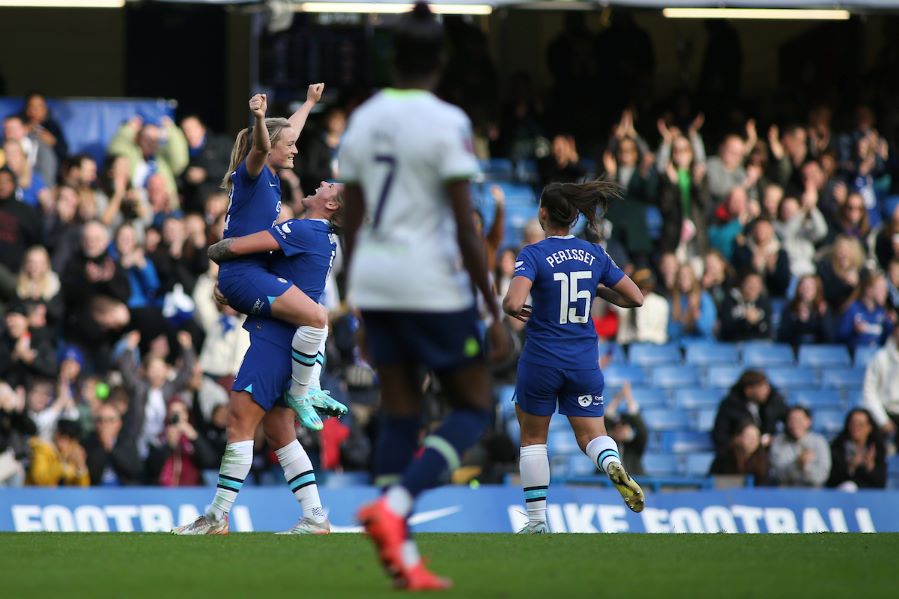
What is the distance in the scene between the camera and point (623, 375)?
19.1 meters

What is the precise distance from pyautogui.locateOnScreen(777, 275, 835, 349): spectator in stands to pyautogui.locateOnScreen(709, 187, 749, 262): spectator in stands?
116 centimetres

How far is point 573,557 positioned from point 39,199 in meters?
12.2

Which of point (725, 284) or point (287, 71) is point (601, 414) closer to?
point (725, 284)

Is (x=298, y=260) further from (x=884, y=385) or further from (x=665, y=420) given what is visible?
(x=884, y=385)

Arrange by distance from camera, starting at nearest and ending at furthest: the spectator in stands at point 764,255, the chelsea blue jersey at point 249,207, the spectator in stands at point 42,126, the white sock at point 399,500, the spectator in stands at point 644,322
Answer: the white sock at point 399,500 → the chelsea blue jersey at point 249,207 → the spectator in stands at point 644,322 → the spectator in stands at point 42,126 → the spectator in stands at point 764,255

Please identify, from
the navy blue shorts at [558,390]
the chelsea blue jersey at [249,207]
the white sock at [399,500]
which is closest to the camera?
the white sock at [399,500]

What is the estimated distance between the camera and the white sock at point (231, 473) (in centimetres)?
1005

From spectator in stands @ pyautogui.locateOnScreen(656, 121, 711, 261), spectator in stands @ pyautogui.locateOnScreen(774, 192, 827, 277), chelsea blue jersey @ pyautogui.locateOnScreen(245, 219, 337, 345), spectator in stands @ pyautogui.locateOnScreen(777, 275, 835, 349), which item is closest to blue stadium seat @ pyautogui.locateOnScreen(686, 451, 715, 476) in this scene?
spectator in stands @ pyautogui.locateOnScreen(777, 275, 835, 349)

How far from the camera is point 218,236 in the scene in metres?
18.2

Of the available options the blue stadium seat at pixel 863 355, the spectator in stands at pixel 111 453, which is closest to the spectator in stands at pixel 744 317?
the blue stadium seat at pixel 863 355

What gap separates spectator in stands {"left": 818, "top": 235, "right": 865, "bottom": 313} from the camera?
67.4 ft

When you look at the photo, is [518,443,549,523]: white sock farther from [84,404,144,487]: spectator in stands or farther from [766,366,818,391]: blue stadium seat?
[766,366,818,391]: blue stadium seat

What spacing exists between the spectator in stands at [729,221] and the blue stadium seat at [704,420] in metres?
2.72

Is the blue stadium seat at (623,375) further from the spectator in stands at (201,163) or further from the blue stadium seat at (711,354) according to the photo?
the spectator in stands at (201,163)
